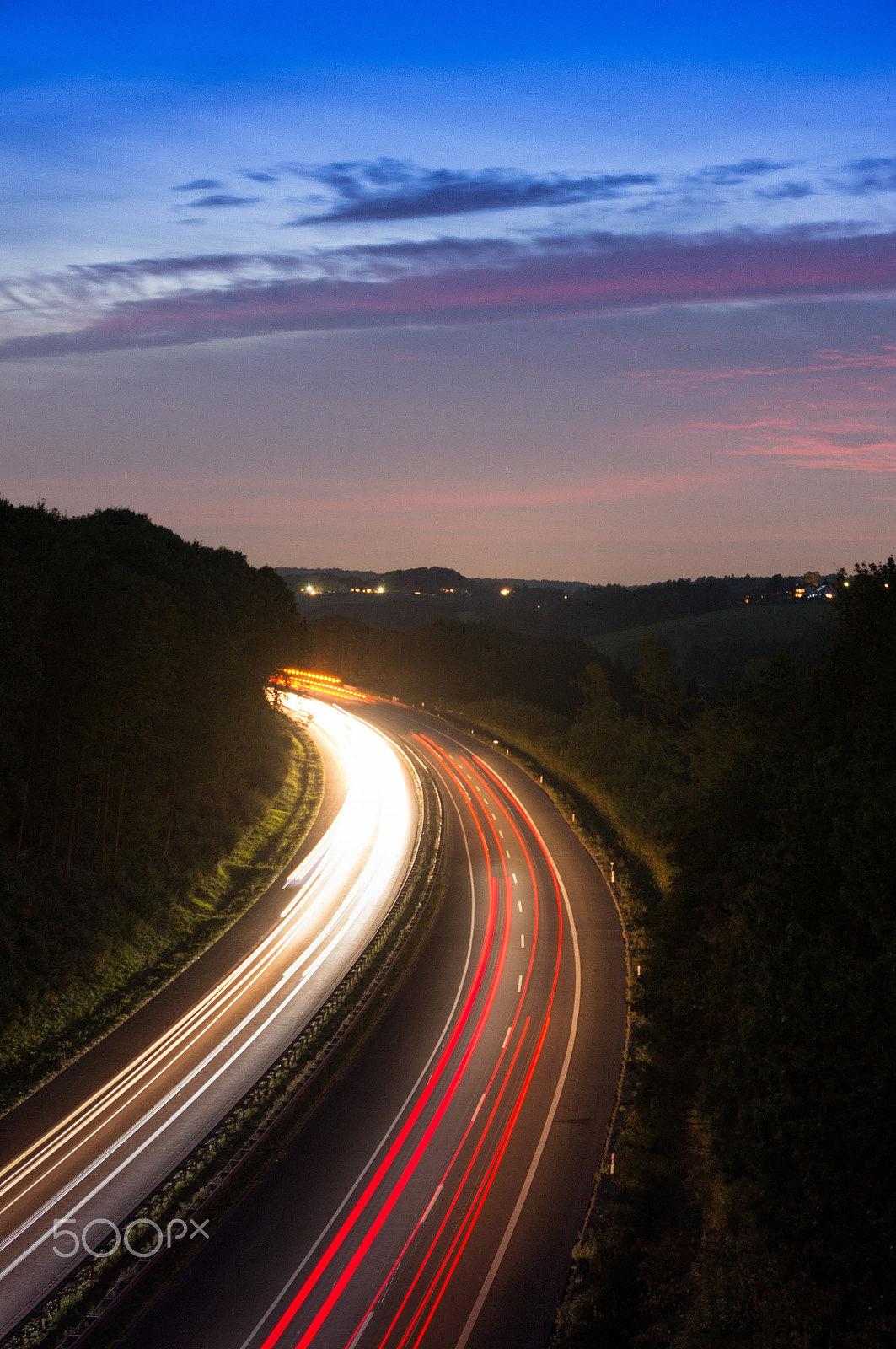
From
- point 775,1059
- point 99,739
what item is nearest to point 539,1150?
point 775,1059

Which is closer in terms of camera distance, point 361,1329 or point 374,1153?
point 361,1329

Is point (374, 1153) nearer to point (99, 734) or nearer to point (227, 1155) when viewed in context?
point (227, 1155)

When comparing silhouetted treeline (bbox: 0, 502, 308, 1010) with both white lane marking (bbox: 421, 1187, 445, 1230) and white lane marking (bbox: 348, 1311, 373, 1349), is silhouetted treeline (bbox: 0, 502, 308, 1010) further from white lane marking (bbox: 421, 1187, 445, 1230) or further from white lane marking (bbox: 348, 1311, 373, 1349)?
white lane marking (bbox: 348, 1311, 373, 1349)

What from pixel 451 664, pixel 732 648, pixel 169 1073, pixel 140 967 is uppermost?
pixel 732 648

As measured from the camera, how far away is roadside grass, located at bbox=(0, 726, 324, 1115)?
25.9 meters

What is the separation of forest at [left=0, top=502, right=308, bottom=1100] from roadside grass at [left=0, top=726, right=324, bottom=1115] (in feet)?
1.44

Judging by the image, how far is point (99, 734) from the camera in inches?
1298

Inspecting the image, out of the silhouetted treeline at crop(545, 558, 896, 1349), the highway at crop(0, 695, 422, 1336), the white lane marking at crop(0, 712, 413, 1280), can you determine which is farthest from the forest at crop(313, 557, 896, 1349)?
the white lane marking at crop(0, 712, 413, 1280)

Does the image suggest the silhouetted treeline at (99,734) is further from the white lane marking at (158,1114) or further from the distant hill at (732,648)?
the distant hill at (732,648)

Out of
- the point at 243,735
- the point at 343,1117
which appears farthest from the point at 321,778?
the point at 343,1117

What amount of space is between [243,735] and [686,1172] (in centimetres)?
3939

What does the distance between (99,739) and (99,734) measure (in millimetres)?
584

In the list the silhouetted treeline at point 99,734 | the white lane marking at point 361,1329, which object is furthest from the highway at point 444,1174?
the silhouetted treeline at point 99,734

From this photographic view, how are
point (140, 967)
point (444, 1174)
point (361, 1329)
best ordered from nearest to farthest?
point (361, 1329)
point (444, 1174)
point (140, 967)
